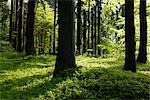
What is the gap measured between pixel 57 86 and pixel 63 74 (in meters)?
1.75

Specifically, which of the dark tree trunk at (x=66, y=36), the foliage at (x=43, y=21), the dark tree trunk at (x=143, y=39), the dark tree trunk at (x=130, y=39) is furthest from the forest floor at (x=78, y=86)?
the foliage at (x=43, y=21)

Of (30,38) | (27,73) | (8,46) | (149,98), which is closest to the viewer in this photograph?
(149,98)

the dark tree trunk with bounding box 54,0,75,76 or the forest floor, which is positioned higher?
the dark tree trunk with bounding box 54,0,75,76

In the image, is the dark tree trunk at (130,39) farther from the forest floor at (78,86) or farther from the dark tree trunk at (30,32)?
the dark tree trunk at (30,32)

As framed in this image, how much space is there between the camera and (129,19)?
718 inches

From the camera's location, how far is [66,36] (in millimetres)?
16125

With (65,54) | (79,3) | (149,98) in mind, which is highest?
(79,3)

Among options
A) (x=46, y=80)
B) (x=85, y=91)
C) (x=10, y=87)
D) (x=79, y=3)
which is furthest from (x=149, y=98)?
(x=79, y=3)

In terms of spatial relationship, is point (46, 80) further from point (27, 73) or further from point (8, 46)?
point (8, 46)

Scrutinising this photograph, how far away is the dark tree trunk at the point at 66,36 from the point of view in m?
16.0

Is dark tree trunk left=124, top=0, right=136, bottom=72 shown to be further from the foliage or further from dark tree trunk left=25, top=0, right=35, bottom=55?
the foliage

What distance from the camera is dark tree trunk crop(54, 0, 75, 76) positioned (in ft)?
52.6

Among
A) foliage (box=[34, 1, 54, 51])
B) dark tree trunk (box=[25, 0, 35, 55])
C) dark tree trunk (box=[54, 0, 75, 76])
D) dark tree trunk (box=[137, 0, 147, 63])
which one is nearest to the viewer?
dark tree trunk (box=[54, 0, 75, 76])

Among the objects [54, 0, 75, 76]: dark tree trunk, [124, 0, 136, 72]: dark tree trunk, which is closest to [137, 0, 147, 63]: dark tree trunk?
[124, 0, 136, 72]: dark tree trunk
